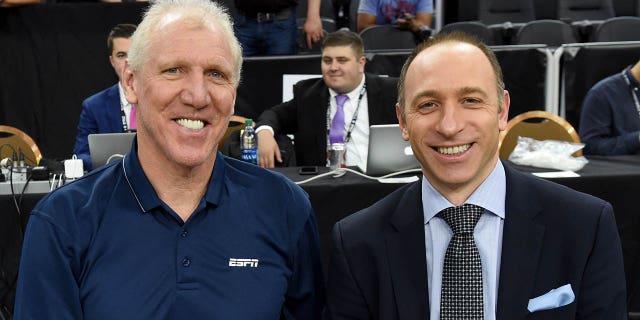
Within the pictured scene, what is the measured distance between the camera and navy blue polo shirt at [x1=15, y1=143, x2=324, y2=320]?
5.52 ft

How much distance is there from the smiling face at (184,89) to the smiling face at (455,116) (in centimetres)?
43

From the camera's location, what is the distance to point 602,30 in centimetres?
794

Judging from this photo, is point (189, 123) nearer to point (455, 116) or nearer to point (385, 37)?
point (455, 116)

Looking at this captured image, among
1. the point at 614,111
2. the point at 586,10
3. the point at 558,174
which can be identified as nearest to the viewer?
the point at 558,174

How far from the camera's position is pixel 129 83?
1.82m

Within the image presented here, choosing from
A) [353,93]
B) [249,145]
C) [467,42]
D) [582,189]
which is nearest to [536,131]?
[582,189]

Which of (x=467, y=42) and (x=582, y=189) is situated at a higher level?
(x=467, y=42)

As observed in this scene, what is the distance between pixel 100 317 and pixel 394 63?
4915 mm

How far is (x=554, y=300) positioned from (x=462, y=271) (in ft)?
0.64

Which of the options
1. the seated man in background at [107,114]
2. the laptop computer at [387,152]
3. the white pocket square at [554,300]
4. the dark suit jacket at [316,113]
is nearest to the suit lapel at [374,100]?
the dark suit jacket at [316,113]

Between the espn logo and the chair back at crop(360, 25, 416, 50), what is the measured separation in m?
5.67

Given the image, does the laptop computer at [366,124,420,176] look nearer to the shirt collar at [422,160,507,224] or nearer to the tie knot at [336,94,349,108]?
the tie knot at [336,94,349,108]

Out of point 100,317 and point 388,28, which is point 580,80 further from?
point 100,317

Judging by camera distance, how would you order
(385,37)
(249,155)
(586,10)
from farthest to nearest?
(586,10)
(385,37)
(249,155)
